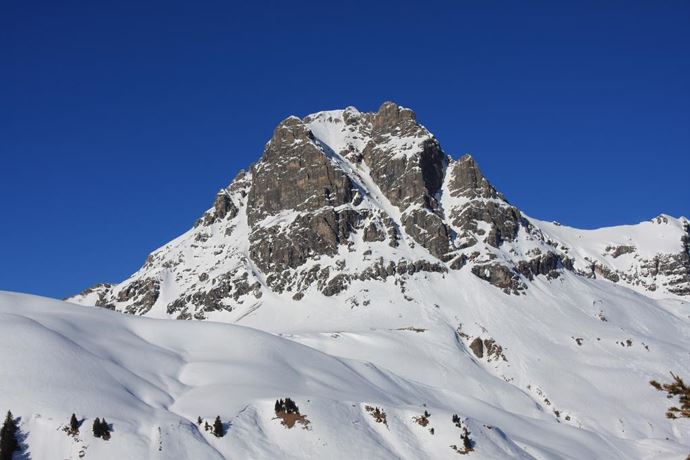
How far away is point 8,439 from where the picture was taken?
1809 inches

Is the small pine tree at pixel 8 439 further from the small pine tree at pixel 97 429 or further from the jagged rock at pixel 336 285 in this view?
the jagged rock at pixel 336 285

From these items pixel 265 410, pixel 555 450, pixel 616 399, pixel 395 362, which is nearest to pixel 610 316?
pixel 616 399

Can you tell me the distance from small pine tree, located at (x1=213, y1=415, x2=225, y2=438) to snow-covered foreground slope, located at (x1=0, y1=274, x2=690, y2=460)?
52 centimetres

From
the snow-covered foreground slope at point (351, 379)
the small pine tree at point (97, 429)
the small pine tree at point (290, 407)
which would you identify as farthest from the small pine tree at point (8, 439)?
the small pine tree at point (290, 407)

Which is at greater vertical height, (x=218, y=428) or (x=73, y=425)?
(x=218, y=428)

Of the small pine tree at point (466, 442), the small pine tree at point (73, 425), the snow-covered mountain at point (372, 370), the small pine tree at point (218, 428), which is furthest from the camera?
the small pine tree at point (466, 442)

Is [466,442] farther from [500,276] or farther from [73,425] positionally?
[500,276]

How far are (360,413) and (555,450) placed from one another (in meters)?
28.1

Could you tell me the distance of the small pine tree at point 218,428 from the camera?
52.8 m

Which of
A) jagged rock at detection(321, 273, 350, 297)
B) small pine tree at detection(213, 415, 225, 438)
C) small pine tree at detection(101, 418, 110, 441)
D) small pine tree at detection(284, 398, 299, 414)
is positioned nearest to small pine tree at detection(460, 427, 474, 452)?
small pine tree at detection(284, 398, 299, 414)

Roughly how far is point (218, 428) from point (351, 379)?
36.0 meters

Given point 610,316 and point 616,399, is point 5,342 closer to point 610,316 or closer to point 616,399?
point 616,399

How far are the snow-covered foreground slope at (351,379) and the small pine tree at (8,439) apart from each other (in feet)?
3.83

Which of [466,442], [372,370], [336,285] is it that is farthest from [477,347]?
[466,442]
